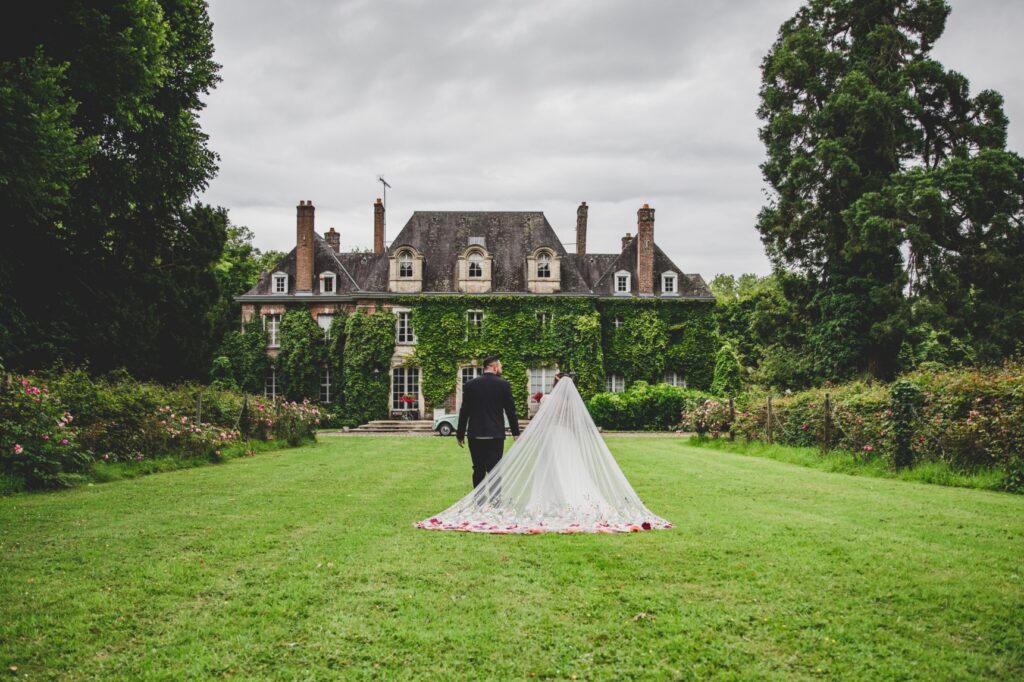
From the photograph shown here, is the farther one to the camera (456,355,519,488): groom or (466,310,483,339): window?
(466,310,483,339): window

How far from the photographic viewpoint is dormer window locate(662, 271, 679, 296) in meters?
38.7

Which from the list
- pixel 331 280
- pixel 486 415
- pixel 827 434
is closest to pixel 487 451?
pixel 486 415

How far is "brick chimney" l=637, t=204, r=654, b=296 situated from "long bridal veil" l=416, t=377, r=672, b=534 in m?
29.5

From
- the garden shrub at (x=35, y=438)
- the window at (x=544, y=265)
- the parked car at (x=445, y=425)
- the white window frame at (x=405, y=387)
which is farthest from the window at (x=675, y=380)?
the garden shrub at (x=35, y=438)

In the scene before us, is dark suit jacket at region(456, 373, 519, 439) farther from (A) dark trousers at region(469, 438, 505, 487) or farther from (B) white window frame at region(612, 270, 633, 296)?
(B) white window frame at region(612, 270, 633, 296)

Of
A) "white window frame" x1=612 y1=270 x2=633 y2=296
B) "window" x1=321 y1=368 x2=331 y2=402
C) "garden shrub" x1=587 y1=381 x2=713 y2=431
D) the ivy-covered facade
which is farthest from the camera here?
"white window frame" x1=612 y1=270 x2=633 y2=296

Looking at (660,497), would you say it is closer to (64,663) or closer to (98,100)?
(64,663)

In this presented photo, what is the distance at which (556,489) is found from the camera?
886cm

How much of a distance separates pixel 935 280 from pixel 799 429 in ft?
34.9

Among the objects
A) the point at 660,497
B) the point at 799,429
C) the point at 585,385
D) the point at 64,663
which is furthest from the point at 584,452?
the point at 585,385

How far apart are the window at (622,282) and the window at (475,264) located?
23.3ft

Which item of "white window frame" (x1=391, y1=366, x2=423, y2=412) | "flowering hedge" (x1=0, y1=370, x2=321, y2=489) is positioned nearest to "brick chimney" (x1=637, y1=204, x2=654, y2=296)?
"white window frame" (x1=391, y1=366, x2=423, y2=412)

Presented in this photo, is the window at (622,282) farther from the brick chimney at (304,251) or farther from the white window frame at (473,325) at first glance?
the brick chimney at (304,251)

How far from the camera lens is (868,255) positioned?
88.1ft
